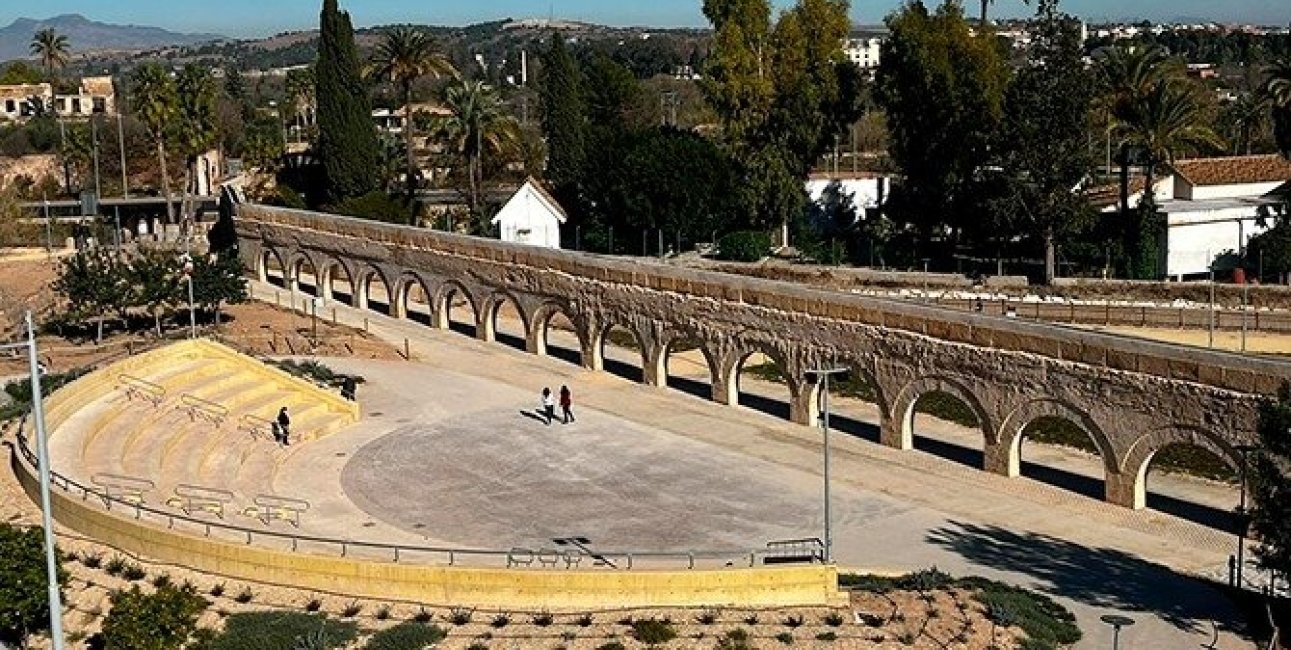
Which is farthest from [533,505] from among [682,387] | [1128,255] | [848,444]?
[1128,255]

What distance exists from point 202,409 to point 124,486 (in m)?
8.46

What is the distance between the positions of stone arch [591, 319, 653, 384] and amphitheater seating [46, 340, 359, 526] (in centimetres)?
978

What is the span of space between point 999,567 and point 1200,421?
5.87m

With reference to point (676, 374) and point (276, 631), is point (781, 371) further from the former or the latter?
point (276, 631)

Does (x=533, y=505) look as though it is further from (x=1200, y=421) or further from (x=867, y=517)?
(x=1200, y=421)

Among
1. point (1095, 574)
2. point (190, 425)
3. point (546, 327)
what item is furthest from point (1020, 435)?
point (546, 327)

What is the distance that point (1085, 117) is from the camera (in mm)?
55594

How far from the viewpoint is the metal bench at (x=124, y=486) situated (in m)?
29.8

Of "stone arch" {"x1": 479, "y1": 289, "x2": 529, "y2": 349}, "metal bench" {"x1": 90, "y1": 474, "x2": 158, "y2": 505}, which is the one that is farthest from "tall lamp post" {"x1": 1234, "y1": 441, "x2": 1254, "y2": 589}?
"stone arch" {"x1": 479, "y1": 289, "x2": 529, "y2": 349}

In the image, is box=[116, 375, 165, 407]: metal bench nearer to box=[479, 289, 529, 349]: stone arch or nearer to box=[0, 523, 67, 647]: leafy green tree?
box=[0, 523, 67, 647]: leafy green tree

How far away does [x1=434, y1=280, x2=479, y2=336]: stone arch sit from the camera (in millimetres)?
56722

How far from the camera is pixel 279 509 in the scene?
32000 mm

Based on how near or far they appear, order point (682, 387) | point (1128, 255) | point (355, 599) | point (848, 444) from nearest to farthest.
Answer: point (355, 599) < point (848, 444) < point (682, 387) < point (1128, 255)

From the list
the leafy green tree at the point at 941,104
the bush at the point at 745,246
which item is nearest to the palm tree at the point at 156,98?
the bush at the point at 745,246
